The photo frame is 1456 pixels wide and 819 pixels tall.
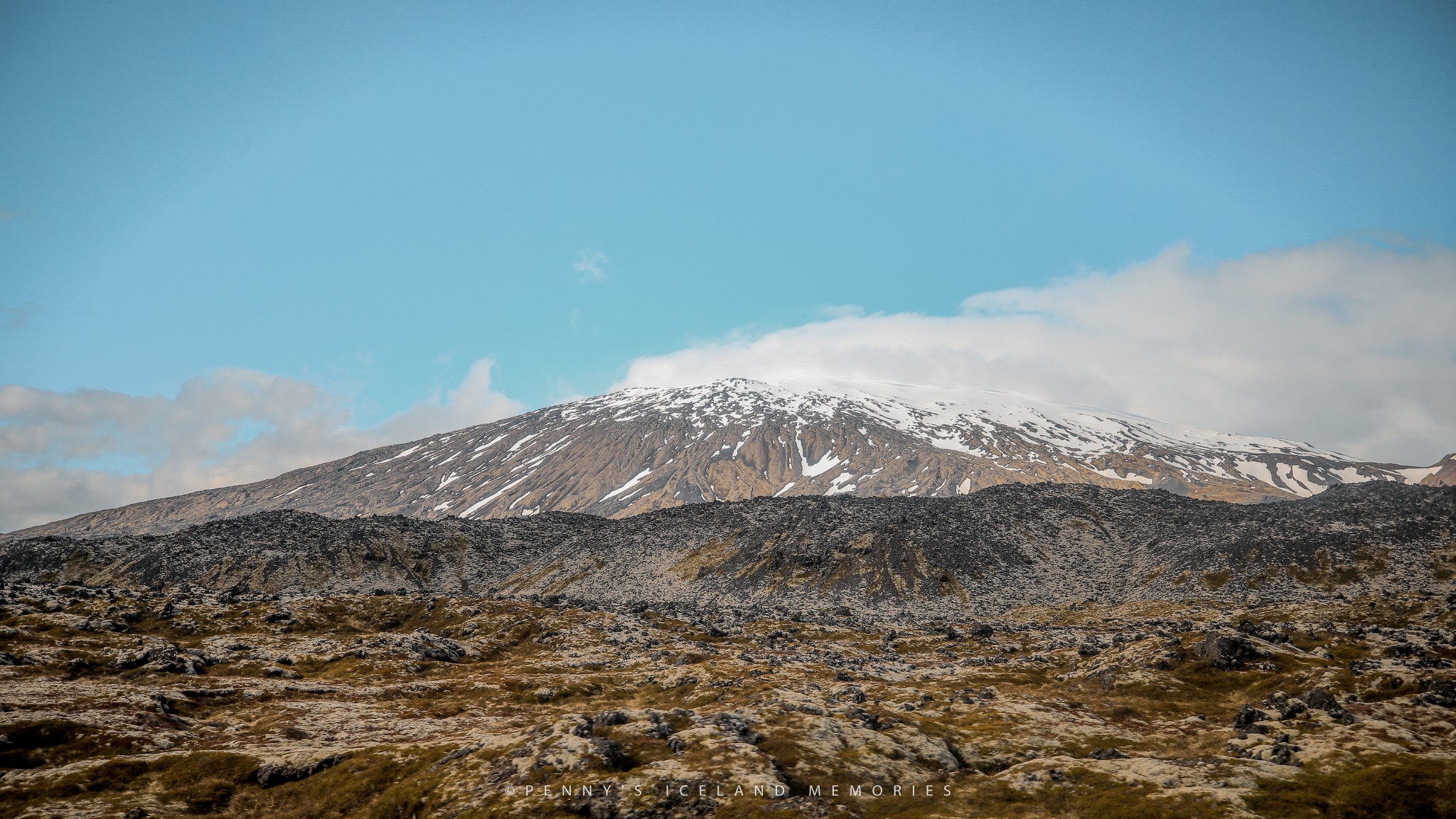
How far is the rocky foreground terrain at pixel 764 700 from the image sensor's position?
1813 inches

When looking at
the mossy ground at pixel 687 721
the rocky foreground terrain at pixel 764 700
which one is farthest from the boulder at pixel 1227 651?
the mossy ground at pixel 687 721

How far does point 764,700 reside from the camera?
67.8 meters

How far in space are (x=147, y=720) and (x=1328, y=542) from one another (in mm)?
215210

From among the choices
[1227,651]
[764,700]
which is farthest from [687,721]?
[1227,651]

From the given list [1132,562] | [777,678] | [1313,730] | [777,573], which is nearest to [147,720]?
[777,678]

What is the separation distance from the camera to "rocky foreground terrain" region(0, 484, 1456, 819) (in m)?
46.1

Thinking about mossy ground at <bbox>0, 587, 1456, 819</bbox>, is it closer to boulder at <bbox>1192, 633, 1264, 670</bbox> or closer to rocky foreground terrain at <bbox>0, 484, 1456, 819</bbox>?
rocky foreground terrain at <bbox>0, 484, 1456, 819</bbox>

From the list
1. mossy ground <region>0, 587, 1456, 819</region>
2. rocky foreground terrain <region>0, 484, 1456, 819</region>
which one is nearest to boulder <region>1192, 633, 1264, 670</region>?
rocky foreground terrain <region>0, 484, 1456, 819</region>

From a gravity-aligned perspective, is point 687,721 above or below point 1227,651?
above

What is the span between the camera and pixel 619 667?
107m

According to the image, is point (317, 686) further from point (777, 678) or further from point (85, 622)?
point (777, 678)

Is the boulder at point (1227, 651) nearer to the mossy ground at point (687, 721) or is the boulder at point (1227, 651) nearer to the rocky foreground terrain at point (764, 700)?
the rocky foreground terrain at point (764, 700)

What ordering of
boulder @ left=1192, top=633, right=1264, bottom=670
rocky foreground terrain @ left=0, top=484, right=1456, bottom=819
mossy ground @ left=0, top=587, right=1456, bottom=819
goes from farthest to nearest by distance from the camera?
boulder @ left=1192, top=633, right=1264, bottom=670, rocky foreground terrain @ left=0, top=484, right=1456, bottom=819, mossy ground @ left=0, top=587, right=1456, bottom=819

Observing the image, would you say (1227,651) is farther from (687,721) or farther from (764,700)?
(687,721)
